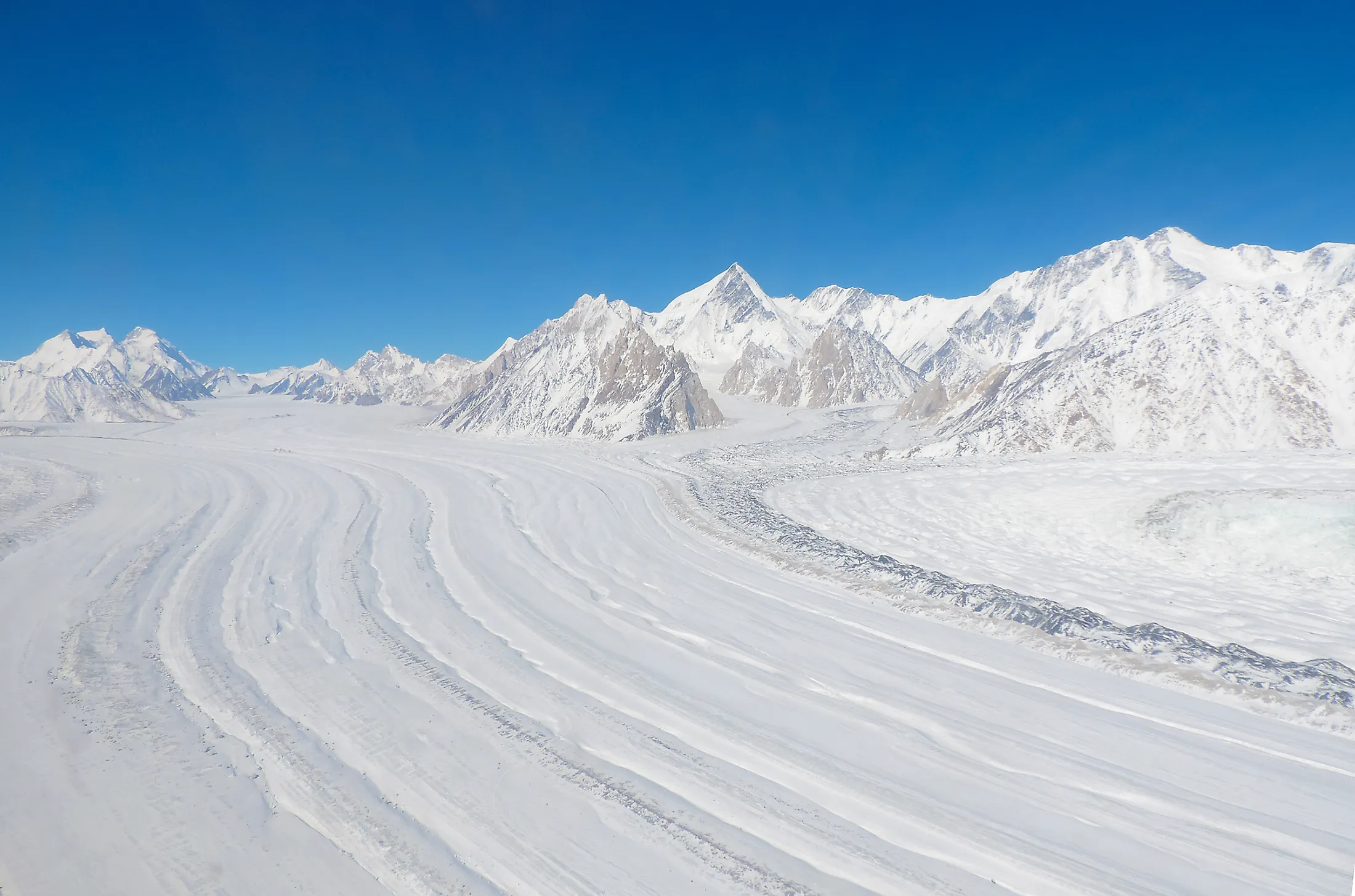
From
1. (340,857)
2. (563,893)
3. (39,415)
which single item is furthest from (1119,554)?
(39,415)

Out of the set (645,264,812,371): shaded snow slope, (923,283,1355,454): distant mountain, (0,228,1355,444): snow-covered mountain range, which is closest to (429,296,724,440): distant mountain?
(0,228,1355,444): snow-covered mountain range

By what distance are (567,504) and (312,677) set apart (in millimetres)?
12974

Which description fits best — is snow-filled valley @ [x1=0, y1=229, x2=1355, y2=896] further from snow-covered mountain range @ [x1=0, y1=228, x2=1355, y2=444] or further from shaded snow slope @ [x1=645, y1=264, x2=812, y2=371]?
shaded snow slope @ [x1=645, y1=264, x2=812, y2=371]

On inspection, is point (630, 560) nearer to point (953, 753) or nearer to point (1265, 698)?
point (953, 753)

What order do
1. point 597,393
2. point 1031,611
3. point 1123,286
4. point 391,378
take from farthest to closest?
1. point 1123,286
2. point 391,378
3. point 597,393
4. point 1031,611

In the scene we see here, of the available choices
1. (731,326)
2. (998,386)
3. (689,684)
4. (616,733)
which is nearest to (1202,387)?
(998,386)

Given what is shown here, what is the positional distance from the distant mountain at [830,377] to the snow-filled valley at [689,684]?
8074 centimetres

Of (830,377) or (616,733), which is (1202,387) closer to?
(616,733)

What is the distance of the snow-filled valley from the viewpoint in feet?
16.2

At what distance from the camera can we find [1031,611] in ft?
33.5

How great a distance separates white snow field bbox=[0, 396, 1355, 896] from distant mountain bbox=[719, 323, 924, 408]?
91.7 metres

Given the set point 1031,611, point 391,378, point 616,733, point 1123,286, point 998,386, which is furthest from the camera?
point 1123,286

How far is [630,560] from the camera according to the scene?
1402cm

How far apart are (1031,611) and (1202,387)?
3237cm
